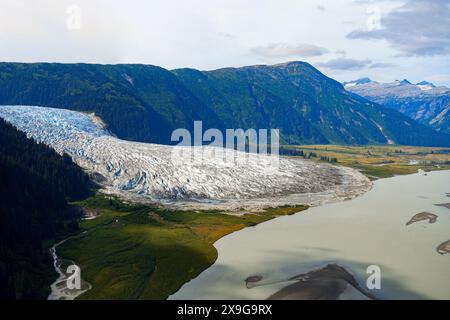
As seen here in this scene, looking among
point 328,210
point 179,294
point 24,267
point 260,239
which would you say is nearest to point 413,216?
point 328,210

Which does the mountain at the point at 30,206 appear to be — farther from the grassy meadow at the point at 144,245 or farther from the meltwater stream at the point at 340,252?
the meltwater stream at the point at 340,252

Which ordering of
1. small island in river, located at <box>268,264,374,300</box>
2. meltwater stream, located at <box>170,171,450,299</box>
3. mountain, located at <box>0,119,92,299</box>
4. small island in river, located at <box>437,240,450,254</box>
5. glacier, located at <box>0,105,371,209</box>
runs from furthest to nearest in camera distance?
glacier, located at <box>0,105,371,209</box>
small island in river, located at <box>437,240,450,254</box>
meltwater stream, located at <box>170,171,450,299</box>
mountain, located at <box>0,119,92,299</box>
small island in river, located at <box>268,264,374,300</box>

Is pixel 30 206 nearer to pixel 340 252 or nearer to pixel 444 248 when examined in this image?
pixel 340 252

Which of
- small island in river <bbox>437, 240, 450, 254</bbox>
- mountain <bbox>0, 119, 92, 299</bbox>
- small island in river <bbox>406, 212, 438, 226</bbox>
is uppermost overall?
mountain <bbox>0, 119, 92, 299</bbox>

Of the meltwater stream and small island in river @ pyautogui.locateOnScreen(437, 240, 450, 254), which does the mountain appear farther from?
small island in river @ pyautogui.locateOnScreen(437, 240, 450, 254)

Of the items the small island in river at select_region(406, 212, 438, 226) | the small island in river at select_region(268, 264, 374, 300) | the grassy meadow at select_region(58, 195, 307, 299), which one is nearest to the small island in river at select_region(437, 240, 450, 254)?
the small island in river at select_region(406, 212, 438, 226)
